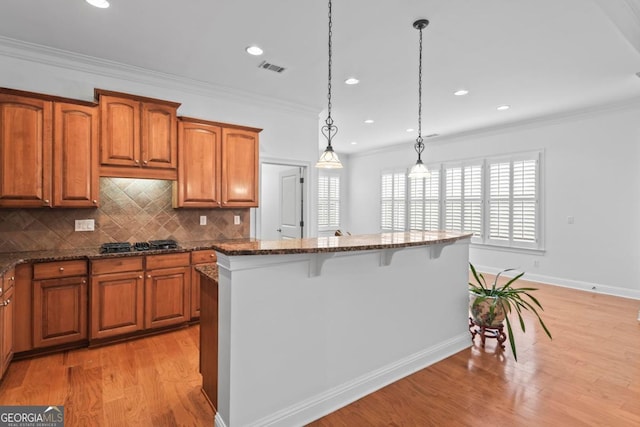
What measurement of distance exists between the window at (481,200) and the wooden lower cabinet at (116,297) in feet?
17.9

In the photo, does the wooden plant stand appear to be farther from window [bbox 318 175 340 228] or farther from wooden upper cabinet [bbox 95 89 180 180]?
window [bbox 318 175 340 228]

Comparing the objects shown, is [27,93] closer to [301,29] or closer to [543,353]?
[301,29]

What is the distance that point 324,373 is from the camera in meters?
2.20

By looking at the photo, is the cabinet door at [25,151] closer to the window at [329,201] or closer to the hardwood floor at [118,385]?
the hardwood floor at [118,385]

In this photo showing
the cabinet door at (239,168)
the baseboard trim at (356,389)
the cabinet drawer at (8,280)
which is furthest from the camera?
the cabinet door at (239,168)

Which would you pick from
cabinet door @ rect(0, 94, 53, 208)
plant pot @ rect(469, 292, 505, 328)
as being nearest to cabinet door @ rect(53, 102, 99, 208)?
cabinet door @ rect(0, 94, 53, 208)

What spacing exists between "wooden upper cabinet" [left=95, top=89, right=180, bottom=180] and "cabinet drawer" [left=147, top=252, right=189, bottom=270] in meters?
0.90

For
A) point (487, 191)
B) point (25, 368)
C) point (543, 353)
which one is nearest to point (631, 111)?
point (487, 191)

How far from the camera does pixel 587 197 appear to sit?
528cm

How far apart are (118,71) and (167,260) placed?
7.24 feet

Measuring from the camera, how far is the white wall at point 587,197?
488 cm

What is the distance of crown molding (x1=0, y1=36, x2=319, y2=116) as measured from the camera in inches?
125

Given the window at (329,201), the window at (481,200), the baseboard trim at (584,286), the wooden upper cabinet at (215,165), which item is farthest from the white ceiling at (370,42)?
the window at (329,201)

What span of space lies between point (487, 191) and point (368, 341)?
5175 millimetres
